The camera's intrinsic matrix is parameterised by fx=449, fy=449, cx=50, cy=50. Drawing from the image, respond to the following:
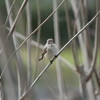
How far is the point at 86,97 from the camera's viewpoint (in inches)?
68.1

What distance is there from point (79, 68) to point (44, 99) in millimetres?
2164

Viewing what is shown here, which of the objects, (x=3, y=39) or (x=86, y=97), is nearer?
(x=3, y=39)

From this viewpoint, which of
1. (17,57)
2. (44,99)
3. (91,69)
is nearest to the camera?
(17,57)

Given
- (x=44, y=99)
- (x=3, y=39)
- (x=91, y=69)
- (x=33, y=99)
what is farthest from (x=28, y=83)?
(x=44, y=99)

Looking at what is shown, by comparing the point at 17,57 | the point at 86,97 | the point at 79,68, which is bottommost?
the point at 86,97

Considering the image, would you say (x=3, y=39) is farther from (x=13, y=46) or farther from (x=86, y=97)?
(x=86, y=97)

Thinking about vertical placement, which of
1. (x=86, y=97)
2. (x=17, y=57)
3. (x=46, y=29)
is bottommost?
(x=46, y=29)

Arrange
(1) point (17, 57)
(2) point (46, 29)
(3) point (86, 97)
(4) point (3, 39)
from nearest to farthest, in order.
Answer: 1. (4) point (3, 39)
2. (1) point (17, 57)
3. (3) point (86, 97)
4. (2) point (46, 29)

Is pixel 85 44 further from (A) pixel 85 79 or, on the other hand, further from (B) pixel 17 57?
(B) pixel 17 57

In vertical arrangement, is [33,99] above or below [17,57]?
below

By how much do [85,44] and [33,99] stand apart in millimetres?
340

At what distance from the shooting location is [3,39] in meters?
1.24

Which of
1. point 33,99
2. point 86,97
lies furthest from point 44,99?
point 33,99

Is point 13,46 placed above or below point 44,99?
above
